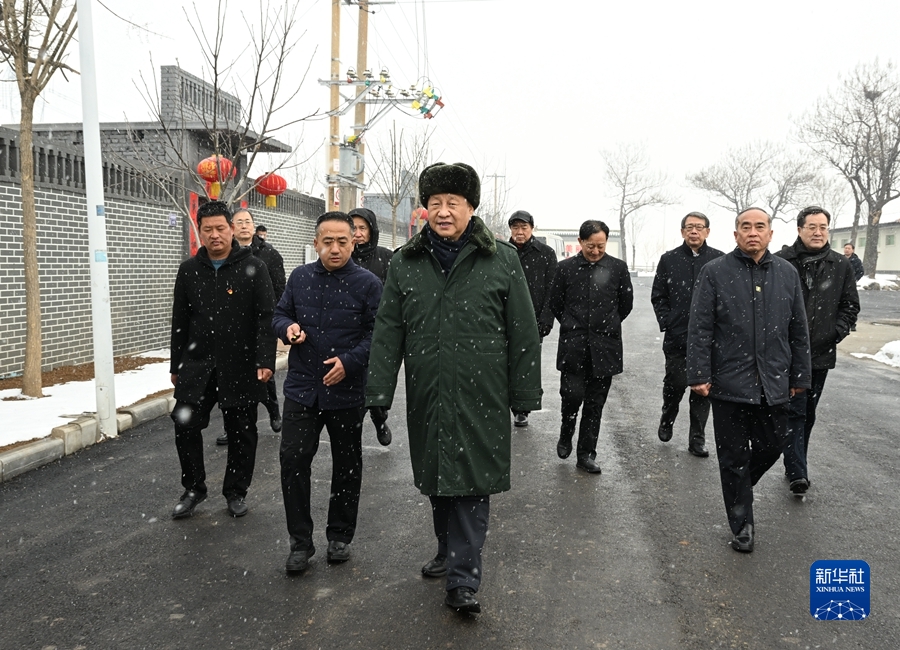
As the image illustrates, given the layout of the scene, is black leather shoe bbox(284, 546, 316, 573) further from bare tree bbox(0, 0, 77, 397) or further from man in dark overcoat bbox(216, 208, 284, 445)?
bare tree bbox(0, 0, 77, 397)

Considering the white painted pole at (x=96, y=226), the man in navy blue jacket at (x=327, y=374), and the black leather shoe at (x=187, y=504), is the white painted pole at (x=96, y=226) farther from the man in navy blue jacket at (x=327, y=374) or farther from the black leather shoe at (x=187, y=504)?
the man in navy blue jacket at (x=327, y=374)

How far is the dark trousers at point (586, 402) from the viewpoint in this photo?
585 centimetres

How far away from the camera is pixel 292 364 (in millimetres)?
4062

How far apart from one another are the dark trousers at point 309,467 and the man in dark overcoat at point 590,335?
7.54ft

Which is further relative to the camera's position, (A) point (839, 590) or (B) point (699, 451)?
(B) point (699, 451)

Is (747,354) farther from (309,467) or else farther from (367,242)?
(367,242)

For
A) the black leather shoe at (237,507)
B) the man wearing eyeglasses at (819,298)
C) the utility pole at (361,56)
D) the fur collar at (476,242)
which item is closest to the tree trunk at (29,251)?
the black leather shoe at (237,507)

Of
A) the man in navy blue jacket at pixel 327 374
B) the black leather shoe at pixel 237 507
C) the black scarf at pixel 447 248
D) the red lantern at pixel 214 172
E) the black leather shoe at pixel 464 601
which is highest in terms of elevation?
the red lantern at pixel 214 172

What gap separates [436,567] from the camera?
377cm

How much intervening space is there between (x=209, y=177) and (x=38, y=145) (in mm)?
2336

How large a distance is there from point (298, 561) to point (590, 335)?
3.05 meters

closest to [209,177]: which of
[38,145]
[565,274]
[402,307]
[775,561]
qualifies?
[38,145]

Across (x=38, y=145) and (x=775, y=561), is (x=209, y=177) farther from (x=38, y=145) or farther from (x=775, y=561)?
(x=775, y=561)

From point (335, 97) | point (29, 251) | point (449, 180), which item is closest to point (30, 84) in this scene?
point (29, 251)
